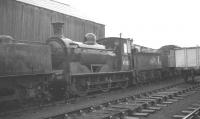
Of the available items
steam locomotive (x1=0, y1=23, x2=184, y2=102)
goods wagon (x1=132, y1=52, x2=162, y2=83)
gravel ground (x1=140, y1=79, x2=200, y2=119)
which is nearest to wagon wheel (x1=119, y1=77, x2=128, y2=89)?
steam locomotive (x1=0, y1=23, x2=184, y2=102)

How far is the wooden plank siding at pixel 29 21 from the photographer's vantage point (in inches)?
672

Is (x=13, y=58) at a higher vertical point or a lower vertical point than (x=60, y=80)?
higher

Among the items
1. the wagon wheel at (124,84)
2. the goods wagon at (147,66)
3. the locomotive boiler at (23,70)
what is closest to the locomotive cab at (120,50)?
the wagon wheel at (124,84)

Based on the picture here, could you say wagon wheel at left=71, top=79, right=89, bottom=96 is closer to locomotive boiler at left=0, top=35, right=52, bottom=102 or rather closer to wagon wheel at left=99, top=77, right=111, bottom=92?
wagon wheel at left=99, top=77, right=111, bottom=92

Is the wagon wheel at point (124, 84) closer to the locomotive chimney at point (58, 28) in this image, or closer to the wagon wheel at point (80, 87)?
the wagon wheel at point (80, 87)

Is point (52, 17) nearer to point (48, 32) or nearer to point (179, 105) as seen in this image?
point (48, 32)

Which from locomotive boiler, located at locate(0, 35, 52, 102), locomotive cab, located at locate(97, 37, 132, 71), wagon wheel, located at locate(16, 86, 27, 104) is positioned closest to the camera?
locomotive boiler, located at locate(0, 35, 52, 102)

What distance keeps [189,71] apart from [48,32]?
1057cm

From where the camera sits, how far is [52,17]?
67.7 feet

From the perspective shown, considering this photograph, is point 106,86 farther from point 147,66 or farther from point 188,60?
point 188,60

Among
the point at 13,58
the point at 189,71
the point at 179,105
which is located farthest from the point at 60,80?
the point at 189,71

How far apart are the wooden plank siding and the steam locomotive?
15.6 ft

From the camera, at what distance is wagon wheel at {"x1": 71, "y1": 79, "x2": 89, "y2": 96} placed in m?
12.9

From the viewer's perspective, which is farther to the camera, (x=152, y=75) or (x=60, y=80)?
(x=152, y=75)
